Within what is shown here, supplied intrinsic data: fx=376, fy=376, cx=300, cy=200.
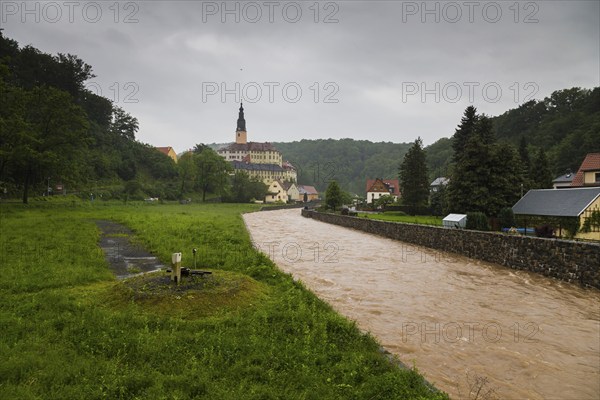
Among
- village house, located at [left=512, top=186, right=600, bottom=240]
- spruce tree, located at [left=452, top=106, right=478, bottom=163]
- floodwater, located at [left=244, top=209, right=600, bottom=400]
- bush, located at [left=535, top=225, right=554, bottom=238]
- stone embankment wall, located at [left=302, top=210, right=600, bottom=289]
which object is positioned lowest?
floodwater, located at [left=244, top=209, right=600, bottom=400]

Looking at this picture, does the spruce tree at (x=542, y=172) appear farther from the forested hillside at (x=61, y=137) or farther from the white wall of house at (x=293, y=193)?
the white wall of house at (x=293, y=193)

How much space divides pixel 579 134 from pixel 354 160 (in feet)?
368

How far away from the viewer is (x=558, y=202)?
26156 millimetres

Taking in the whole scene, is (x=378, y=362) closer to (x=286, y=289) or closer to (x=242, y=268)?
(x=286, y=289)

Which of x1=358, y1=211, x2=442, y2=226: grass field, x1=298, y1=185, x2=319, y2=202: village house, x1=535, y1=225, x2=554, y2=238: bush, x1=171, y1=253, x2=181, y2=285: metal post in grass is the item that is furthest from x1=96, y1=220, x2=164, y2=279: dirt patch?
x1=298, y1=185, x2=319, y2=202: village house

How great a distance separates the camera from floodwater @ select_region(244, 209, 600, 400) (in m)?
7.40

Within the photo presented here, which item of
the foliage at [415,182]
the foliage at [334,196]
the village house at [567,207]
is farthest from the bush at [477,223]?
the foliage at [334,196]

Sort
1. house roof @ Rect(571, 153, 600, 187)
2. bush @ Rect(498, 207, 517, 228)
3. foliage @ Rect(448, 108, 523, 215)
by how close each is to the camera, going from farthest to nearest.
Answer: house roof @ Rect(571, 153, 600, 187) → foliage @ Rect(448, 108, 523, 215) → bush @ Rect(498, 207, 517, 228)

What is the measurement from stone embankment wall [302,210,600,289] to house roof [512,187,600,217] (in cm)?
660

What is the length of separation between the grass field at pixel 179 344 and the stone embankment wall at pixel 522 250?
12.0m

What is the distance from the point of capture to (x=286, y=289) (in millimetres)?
10836

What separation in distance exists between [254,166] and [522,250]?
479 ft

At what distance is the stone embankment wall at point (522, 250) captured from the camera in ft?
49.2

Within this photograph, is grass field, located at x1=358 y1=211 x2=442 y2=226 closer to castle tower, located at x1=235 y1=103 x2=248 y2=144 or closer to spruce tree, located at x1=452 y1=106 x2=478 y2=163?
spruce tree, located at x1=452 y1=106 x2=478 y2=163
